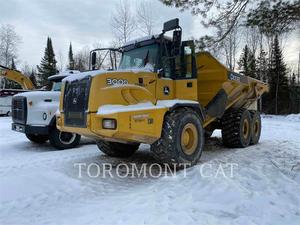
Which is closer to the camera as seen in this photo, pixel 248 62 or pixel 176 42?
pixel 176 42

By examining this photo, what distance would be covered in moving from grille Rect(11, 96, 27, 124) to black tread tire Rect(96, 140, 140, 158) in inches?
103

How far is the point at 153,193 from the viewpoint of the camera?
4836 mm

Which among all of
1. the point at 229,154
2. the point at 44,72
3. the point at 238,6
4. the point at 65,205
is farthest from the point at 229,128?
the point at 44,72

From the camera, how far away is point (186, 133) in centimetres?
654

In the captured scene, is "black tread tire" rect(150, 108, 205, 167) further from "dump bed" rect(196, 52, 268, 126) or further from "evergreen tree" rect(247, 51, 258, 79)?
"evergreen tree" rect(247, 51, 258, 79)

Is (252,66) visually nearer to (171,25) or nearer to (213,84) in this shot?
(213,84)

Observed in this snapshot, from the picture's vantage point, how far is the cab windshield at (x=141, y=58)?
6453mm

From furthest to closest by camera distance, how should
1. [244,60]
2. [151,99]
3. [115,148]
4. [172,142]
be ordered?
1. [244,60]
2. [115,148]
3. [151,99]
4. [172,142]

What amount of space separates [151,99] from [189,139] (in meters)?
1.27

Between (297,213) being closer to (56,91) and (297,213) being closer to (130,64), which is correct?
(130,64)

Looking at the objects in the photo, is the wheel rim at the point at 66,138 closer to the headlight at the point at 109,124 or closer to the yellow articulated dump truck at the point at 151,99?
the yellow articulated dump truck at the point at 151,99

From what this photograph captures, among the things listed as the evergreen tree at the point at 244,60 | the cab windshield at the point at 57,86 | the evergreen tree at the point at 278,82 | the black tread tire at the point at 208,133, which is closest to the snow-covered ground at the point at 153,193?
the black tread tire at the point at 208,133

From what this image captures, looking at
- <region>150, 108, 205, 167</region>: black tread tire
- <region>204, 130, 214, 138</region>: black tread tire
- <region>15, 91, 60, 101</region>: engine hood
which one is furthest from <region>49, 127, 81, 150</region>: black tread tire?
<region>204, 130, 214, 138</region>: black tread tire

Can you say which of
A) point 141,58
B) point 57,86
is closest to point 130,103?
point 141,58
